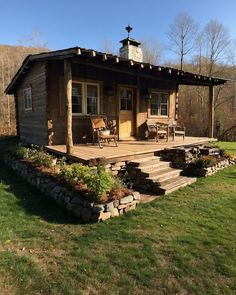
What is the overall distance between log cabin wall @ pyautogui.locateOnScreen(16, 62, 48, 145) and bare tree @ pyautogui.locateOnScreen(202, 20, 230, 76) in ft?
66.9

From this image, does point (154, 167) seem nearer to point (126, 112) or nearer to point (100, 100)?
point (100, 100)

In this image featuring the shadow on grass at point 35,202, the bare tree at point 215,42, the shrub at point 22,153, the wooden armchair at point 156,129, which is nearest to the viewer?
the shadow on grass at point 35,202

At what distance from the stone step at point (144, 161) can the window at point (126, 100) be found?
9.90 feet

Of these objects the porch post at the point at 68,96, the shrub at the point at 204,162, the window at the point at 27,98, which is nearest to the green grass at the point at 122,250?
the porch post at the point at 68,96

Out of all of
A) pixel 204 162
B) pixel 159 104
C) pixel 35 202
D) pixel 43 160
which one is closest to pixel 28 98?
pixel 43 160

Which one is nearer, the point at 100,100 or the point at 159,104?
the point at 100,100

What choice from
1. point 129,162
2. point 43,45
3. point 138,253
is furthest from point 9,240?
point 43,45

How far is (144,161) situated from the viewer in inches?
258

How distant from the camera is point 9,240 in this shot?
3.54 metres

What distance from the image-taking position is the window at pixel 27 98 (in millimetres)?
9553

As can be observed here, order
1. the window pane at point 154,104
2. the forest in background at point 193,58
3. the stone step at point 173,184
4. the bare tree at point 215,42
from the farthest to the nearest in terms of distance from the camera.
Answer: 1. the bare tree at point 215,42
2. the forest in background at point 193,58
3. the window pane at point 154,104
4. the stone step at point 173,184

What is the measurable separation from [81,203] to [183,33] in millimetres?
25802

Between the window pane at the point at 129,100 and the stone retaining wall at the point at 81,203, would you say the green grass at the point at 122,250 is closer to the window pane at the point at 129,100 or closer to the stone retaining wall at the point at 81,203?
the stone retaining wall at the point at 81,203

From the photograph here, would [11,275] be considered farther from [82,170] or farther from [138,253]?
[82,170]
